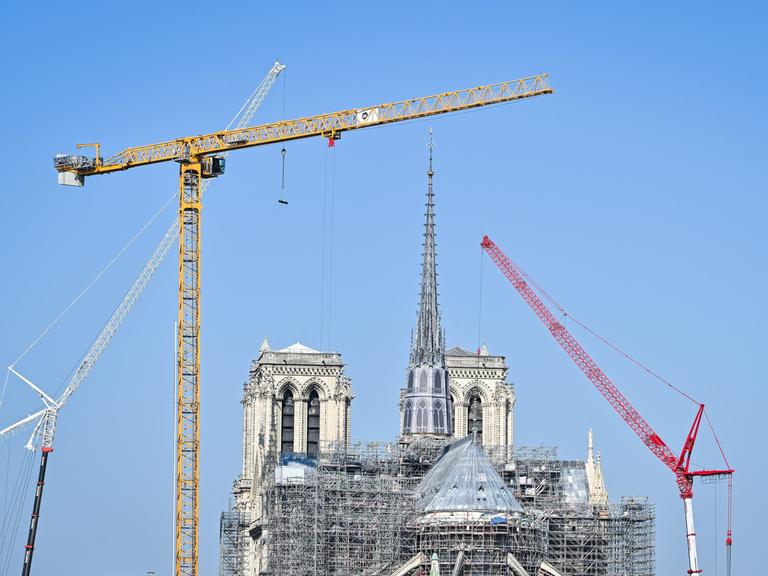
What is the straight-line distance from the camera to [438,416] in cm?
16688

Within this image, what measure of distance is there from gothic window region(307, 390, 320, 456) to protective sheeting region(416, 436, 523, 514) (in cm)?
2794

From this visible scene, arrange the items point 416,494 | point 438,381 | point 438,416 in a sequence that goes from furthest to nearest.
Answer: point 438,381 < point 438,416 < point 416,494

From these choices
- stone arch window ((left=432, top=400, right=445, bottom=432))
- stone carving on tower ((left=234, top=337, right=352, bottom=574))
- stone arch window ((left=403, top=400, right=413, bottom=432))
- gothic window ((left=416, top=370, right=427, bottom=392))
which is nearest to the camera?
stone arch window ((left=432, top=400, right=445, bottom=432))

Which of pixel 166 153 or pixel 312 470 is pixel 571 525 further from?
pixel 166 153

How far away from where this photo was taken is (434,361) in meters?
170

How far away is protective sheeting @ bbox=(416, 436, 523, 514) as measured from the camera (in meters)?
147

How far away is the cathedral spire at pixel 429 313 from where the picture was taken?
17012 cm

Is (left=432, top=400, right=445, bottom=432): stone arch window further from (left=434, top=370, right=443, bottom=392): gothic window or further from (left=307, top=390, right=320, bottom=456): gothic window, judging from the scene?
(left=307, top=390, right=320, bottom=456): gothic window

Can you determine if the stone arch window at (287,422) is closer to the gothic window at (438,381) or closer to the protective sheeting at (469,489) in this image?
the gothic window at (438,381)

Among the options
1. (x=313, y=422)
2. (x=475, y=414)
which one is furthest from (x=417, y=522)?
(x=475, y=414)

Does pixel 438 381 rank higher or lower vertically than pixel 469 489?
higher

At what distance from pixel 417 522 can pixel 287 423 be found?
33682 mm

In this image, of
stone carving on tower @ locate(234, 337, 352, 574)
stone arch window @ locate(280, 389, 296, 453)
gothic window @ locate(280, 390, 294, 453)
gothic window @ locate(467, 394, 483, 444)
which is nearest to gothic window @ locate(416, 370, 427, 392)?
stone carving on tower @ locate(234, 337, 352, 574)

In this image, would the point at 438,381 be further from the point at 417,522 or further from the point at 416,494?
the point at 417,522
